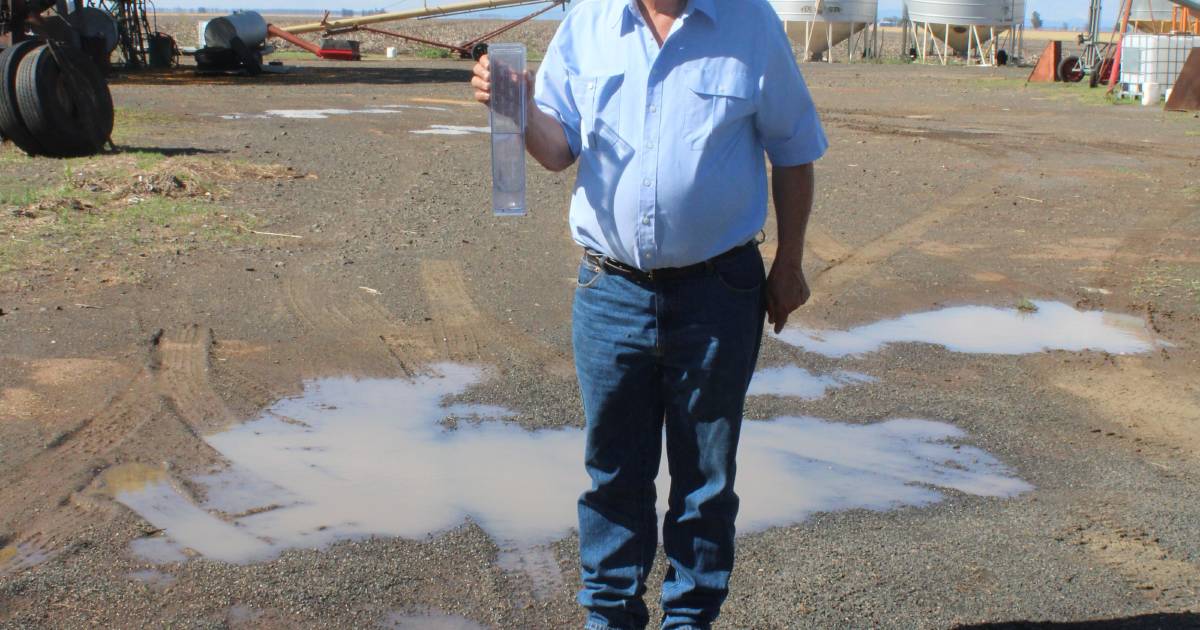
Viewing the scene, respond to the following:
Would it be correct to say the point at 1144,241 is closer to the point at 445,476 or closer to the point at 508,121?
the point at 445,476

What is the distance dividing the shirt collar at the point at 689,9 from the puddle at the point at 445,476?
6.14ft

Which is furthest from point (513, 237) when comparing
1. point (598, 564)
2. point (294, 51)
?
point (294, 51)

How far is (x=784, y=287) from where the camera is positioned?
313cm

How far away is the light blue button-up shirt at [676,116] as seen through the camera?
9.32ft

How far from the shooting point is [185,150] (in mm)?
14227

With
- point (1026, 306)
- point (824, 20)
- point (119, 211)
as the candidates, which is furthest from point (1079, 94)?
point (824, 20)

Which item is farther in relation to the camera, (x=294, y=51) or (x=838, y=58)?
(x=838, y=58)

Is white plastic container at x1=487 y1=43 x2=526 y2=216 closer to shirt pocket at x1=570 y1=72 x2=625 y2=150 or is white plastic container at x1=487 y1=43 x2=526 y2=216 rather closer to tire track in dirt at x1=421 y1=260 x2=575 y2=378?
shirt pocket at x1=570 y1=72 x2=625 y2=150

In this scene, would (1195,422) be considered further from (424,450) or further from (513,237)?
(513,237)

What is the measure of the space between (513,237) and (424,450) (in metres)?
4.51

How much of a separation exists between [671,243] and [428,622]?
1.40m

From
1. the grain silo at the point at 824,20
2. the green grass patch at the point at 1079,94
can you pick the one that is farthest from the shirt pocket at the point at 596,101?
the grain silo at the point at 824,20

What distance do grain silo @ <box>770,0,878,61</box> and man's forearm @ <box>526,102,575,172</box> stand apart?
50286mm

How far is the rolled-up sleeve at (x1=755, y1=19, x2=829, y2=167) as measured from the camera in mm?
2857
